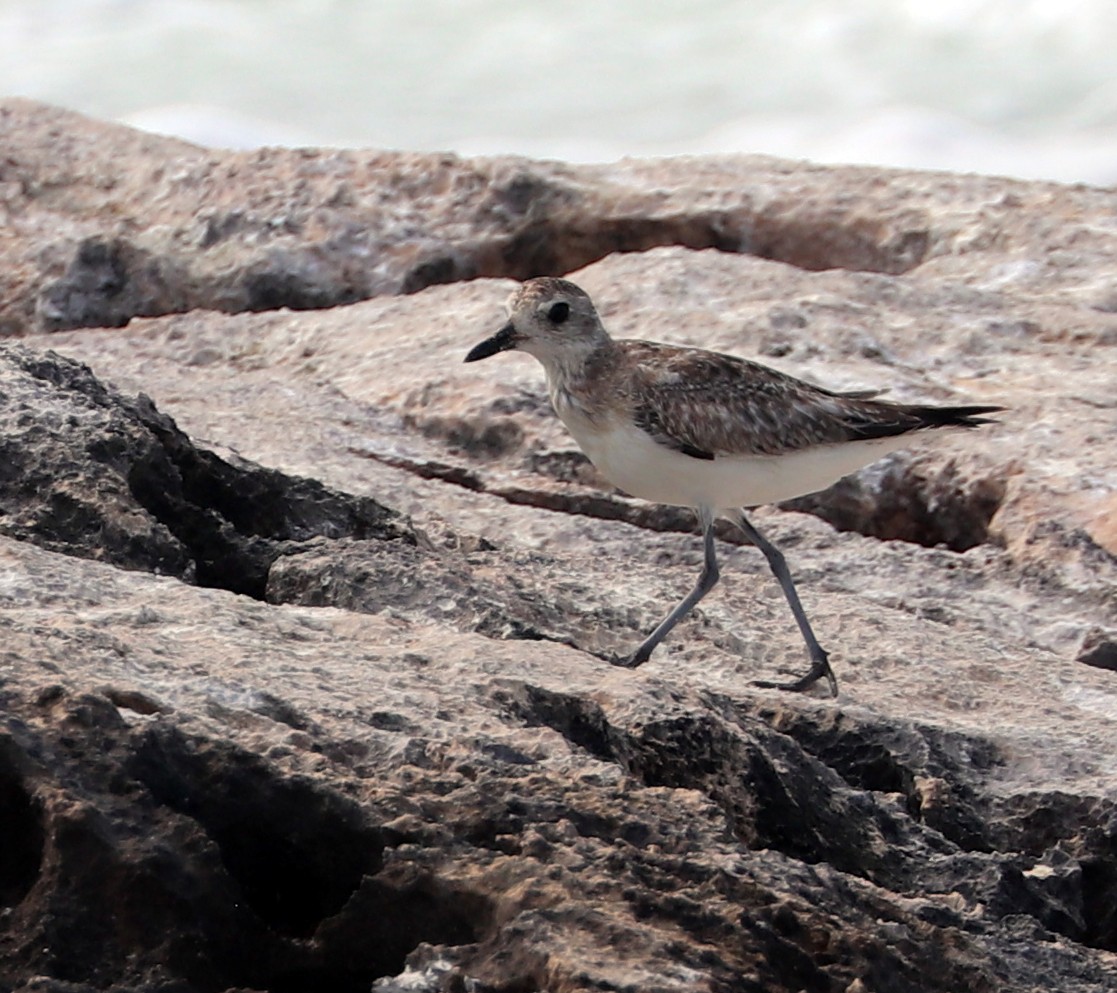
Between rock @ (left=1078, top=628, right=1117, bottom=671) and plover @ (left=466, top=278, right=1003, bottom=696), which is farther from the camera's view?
plover @ (left=466, top=278, right=1003, bottom=696)

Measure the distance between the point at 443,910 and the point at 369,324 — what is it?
5.88 meters

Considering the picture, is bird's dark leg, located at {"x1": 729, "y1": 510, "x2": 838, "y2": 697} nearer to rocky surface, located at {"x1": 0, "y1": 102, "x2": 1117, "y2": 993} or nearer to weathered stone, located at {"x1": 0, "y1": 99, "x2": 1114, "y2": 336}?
rocky surface, located at {"x1": 0, "y1": 102, "x2": 1117, "y2": 993}

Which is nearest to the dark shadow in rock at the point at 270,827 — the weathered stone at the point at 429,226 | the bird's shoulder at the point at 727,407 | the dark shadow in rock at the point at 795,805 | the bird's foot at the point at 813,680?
the dark shadow in rock at the point at 795,805

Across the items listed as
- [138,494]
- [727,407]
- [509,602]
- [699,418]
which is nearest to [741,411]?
[727,407]

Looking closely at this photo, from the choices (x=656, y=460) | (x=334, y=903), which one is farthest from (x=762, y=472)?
(x=334, y=903)

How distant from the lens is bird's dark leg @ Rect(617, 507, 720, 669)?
5.14m

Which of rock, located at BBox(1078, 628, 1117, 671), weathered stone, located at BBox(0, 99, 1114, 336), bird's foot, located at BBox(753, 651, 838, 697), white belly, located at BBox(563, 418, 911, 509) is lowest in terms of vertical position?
bird's foot, located at BBox(753, 651, 838, 697)

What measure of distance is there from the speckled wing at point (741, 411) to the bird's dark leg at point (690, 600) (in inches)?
9.9

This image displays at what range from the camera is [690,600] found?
565cm

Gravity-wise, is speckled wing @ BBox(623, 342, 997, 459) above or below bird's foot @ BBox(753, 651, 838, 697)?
above

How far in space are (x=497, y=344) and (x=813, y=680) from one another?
2141 millimetres

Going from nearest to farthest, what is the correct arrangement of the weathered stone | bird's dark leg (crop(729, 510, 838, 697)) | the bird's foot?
the bird's foot → bird's dark leg (crop(729, 510, 838, 697)) → the weathered stone

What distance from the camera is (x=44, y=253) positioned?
9.38m

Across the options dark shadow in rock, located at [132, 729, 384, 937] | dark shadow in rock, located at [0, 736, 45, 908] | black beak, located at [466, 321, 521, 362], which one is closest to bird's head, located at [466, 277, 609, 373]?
black beak, located at [466, 321, 521, 362]
